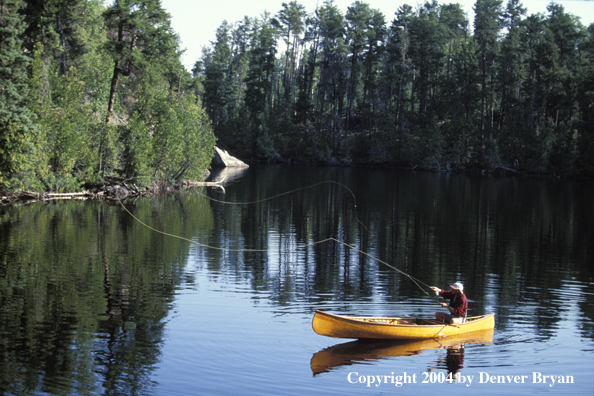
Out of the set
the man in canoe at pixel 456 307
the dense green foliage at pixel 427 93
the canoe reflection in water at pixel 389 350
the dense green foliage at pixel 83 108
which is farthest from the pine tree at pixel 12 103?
the dense green foliage at pixel 427 93

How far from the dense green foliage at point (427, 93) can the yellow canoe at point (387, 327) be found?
66619 millimetres

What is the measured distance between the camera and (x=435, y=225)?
30734 millimetres

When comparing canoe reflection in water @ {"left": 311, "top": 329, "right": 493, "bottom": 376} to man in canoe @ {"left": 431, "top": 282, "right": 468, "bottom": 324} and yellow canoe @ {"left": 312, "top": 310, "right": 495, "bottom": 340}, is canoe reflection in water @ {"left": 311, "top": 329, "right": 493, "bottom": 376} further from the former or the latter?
man in canoe @ {"left": 431, "top": 282, "right": 468, "bottom": 324}

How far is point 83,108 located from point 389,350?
31623 mm

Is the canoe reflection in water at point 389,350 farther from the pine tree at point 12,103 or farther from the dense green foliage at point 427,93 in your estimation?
the dense green foliage at point 427,93

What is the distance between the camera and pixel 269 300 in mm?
15703

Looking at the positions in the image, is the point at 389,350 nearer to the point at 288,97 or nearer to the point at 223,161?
the point at 223,161

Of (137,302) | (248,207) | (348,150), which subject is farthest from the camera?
(348,150)

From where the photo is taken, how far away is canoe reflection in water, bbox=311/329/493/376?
1155cm

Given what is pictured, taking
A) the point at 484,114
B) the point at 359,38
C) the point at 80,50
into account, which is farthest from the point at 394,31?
the point at 80,50

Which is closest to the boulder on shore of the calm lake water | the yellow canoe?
the calm lake water

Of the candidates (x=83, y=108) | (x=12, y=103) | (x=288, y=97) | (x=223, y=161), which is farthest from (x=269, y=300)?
(x=288, y=97)

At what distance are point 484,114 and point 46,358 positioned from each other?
287 ft

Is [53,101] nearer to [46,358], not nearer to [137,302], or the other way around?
[137,302]
